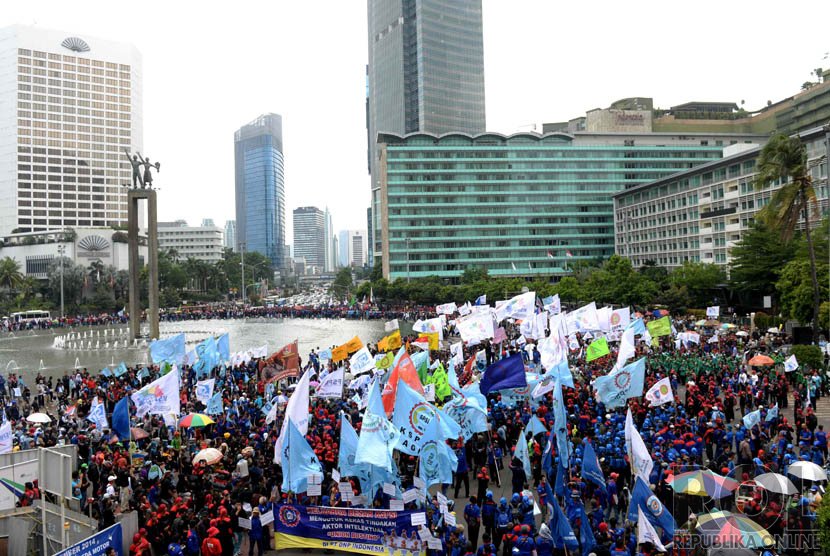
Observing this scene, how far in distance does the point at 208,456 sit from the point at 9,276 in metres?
92.4

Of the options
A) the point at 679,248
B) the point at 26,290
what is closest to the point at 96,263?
the point at 26,290

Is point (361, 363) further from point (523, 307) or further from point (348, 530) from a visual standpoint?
point (348, 530)

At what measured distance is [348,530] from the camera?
1155 cm

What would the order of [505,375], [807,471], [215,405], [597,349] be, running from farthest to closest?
A: 1. [597,349]
2. [215,405]
3. [505,375]
4. [807,471]

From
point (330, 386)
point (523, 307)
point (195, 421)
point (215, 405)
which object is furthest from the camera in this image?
point (523, 307)

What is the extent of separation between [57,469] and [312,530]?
4.48m

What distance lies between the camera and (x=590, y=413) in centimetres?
1775

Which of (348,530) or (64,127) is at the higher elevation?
(64,127)

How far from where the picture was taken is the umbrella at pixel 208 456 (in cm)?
1488

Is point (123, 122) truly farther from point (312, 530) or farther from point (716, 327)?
point (312, 530)

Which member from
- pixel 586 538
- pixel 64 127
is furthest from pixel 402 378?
pixel 64 127

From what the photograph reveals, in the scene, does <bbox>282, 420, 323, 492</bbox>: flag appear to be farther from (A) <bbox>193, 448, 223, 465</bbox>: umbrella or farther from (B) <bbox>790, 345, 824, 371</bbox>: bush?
(B) <bbox>790, 345, 824, 371</bbox>: bush

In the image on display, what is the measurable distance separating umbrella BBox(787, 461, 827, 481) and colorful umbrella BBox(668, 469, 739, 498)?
1071 mm

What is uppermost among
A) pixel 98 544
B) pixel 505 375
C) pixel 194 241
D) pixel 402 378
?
pixel 194 241
